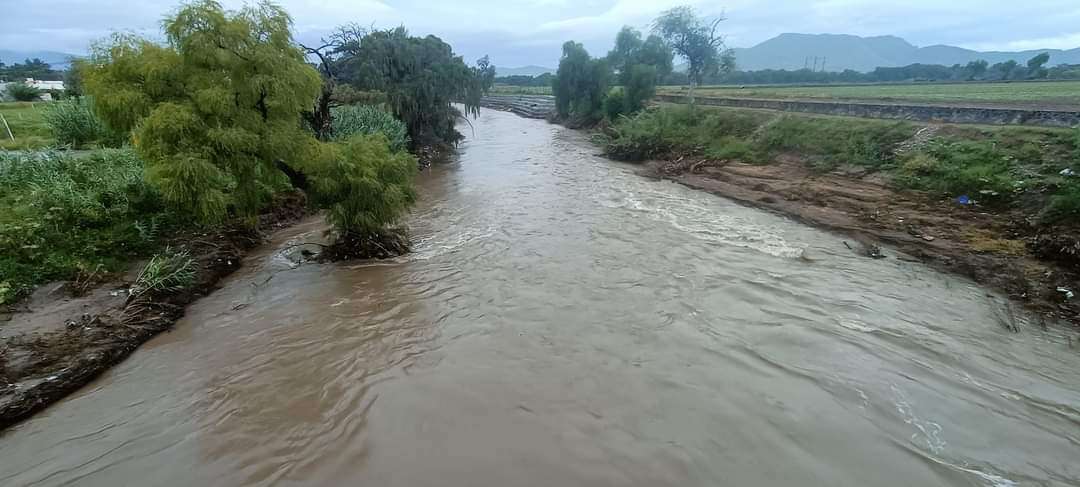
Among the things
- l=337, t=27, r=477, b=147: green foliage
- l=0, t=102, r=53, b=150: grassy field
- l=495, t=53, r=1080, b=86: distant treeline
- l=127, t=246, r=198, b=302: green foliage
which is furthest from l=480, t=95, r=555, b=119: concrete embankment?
l=127, t=246, r=198, b=302: green foliage

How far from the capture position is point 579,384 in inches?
259

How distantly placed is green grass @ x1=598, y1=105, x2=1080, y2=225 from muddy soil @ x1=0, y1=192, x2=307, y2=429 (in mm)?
16948

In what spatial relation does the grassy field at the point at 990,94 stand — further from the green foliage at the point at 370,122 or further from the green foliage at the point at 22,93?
the green foliage at the point at 22,93

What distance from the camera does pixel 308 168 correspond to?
10273 mm

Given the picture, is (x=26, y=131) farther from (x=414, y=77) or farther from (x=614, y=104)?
(x=614, y=104)

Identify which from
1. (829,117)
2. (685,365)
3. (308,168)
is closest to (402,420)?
(685,365)

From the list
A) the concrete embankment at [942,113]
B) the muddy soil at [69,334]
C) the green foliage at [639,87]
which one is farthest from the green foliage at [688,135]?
the muddy soil at [69,334]

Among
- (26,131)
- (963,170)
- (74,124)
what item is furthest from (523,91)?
(963,170)

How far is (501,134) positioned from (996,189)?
31.3m

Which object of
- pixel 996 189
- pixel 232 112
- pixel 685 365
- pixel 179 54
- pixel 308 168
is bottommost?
pixel 685 365

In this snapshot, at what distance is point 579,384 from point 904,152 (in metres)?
14.7

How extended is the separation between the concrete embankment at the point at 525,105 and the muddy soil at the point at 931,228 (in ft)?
121

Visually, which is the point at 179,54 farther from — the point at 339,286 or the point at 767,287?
the point at 767,287

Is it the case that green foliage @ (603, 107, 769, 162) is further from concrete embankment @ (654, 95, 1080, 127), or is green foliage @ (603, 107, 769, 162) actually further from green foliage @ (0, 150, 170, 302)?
green foliage @ (0, 150, 170, 302)
